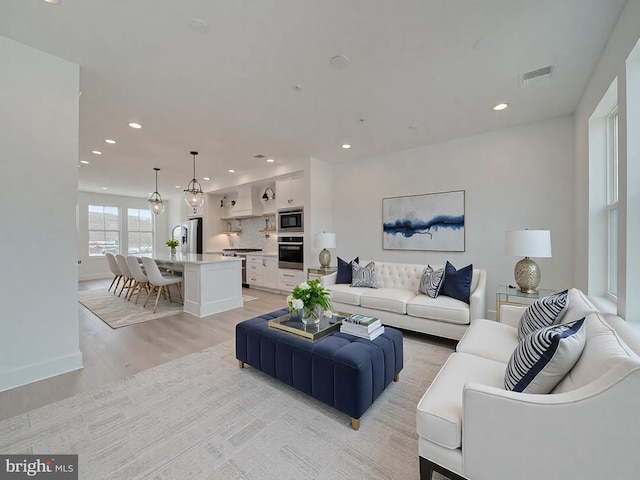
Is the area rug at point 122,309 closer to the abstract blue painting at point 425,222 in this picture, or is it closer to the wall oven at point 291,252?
the wall oven at point 291,252

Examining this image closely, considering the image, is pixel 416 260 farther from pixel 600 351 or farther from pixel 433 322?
pixel 600 351

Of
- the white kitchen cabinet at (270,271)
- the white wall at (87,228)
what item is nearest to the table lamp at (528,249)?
the white kitchen cabinet at (270,271)

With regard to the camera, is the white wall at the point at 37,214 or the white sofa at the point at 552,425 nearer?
the white sofa at the point at 552,425

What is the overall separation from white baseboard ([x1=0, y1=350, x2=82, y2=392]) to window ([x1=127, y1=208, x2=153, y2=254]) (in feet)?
26.6

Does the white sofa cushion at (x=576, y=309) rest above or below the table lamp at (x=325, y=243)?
below

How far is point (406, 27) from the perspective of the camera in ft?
6.45

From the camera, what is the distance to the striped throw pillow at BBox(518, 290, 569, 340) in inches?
69.0

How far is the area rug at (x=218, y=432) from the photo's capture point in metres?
1.42

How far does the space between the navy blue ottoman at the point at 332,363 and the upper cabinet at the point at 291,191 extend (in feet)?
11.6

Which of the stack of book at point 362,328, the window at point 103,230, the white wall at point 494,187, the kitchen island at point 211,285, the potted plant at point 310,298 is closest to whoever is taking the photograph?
the stack of book at point 362,328

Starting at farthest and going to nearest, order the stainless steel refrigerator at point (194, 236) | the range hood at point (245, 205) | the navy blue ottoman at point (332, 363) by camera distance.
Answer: the stainless steel refrigerator at point (194, 236) → the range hood at point (245, 205) → the navy blue ottoman at point (332, 363)

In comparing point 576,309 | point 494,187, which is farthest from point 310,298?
point 494,187

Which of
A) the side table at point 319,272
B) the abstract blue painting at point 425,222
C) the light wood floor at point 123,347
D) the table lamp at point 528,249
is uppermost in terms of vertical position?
the abstract blue painting at point 425,222

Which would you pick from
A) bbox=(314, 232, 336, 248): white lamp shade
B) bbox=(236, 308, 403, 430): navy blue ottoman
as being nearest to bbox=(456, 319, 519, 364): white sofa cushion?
bbox=(236, 308, 403, 430): navy blue ottoman
